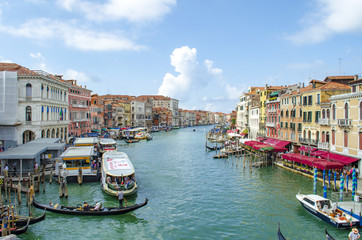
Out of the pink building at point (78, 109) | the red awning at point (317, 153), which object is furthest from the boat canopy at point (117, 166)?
the pink building at point (78, 109)

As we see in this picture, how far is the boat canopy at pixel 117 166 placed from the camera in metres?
17.8

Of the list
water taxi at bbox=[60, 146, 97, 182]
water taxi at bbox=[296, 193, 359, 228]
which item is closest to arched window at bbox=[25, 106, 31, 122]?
water taxi at bbox=[60, 146, 97, 182]

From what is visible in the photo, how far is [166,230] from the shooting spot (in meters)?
13.1

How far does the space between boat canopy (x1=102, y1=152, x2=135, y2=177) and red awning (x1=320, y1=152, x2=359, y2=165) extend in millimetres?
14512

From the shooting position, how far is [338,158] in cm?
2108

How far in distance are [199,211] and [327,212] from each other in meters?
6.24

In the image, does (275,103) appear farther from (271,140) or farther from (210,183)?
(210,183)

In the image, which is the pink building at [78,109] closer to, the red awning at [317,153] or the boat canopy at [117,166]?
the boat canopy at [117,166]

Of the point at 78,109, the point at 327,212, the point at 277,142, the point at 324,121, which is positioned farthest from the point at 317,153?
the point at 78,109

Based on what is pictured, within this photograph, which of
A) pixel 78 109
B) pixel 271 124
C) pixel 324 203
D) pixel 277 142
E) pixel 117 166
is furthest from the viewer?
pixel 78 109

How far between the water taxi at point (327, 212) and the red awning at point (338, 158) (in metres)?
6.87

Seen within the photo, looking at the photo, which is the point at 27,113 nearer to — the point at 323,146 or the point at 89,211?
the point at 89,211

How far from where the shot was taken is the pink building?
42.0 metres

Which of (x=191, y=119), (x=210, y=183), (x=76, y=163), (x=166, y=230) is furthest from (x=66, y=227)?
(x=191, y=119)
